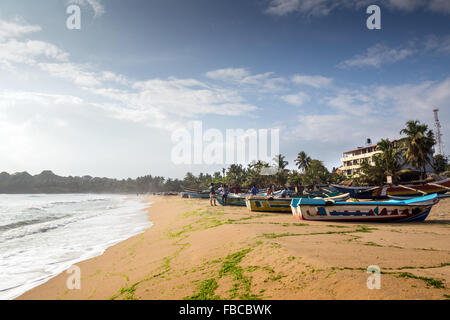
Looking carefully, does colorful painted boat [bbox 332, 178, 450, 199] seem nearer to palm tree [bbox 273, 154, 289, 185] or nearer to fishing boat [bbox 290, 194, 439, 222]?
fishing boat [bbox 290, 194, 439, 222]

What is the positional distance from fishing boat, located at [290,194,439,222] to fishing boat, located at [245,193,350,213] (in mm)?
4099

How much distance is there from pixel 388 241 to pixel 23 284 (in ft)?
33.6

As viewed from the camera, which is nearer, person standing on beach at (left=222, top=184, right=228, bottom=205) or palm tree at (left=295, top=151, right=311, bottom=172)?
person standing on beach at (left=222, top=184, right=228, bottom=205)

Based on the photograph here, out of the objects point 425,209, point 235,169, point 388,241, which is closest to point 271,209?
point 425,209

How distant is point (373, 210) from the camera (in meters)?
10.8

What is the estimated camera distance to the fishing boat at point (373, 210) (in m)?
10.7

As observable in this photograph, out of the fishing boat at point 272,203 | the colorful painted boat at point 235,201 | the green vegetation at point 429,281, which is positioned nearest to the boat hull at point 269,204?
the fishing boat at point 272,203

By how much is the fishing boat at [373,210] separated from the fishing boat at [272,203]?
410 centimetres

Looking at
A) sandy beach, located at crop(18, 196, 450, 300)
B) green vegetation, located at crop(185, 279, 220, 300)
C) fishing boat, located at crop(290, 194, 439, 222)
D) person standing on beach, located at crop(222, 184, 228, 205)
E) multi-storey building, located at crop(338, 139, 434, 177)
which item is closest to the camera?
sandy beach, located at crop(18, 196, 450, 300)

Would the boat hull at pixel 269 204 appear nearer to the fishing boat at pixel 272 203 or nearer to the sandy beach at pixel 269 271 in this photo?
the fishing boat at pixel 272 203

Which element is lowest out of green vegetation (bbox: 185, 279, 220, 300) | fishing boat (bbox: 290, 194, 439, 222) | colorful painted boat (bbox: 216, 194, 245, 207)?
colorful painted boat (bbox: 216, 194, 245, 207)

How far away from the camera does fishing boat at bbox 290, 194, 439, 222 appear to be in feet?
35.0

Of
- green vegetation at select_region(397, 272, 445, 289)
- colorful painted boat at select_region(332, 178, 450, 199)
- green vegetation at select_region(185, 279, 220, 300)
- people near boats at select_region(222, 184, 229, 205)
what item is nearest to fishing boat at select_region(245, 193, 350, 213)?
people near boats at select_region(222, 184, 229, 205)
